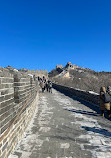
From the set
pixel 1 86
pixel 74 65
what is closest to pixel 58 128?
pixel 1 86

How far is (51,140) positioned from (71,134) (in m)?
0.75

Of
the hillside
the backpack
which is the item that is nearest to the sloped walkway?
the backpack

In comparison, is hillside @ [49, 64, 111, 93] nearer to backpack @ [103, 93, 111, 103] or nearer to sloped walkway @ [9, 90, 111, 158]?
backpack @ [103, 93, 111, 103]

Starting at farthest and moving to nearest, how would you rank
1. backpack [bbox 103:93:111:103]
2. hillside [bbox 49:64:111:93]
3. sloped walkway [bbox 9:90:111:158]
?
1. hillside [bbox 49:64:111:93]
2. backpack [bbox 103:93:111:103]
3. sloped walkway [bbox 9:90:111:158]

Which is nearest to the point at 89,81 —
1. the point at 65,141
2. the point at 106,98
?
the point at 106,98

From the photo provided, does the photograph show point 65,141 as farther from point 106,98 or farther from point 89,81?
point 89,81

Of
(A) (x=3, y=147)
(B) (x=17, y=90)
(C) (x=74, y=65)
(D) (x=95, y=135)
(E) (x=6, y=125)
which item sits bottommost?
(D) (x=95, y=135)

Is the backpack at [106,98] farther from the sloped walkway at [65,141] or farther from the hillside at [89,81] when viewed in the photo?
the hillside at [89,81]

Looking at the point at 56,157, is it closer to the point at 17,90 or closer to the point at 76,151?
the point at 76,151

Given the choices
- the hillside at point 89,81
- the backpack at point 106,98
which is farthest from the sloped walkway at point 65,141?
the hillside at point 89,81

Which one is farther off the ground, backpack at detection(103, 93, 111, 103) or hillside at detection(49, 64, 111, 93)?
hillside at detection(49, 64, 111, 93)

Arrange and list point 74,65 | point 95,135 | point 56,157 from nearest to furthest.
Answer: point 56,157 → point 95,135 → point 74,65

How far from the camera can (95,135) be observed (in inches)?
177

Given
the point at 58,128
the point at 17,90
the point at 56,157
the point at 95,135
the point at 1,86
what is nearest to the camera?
the point at 1,86
